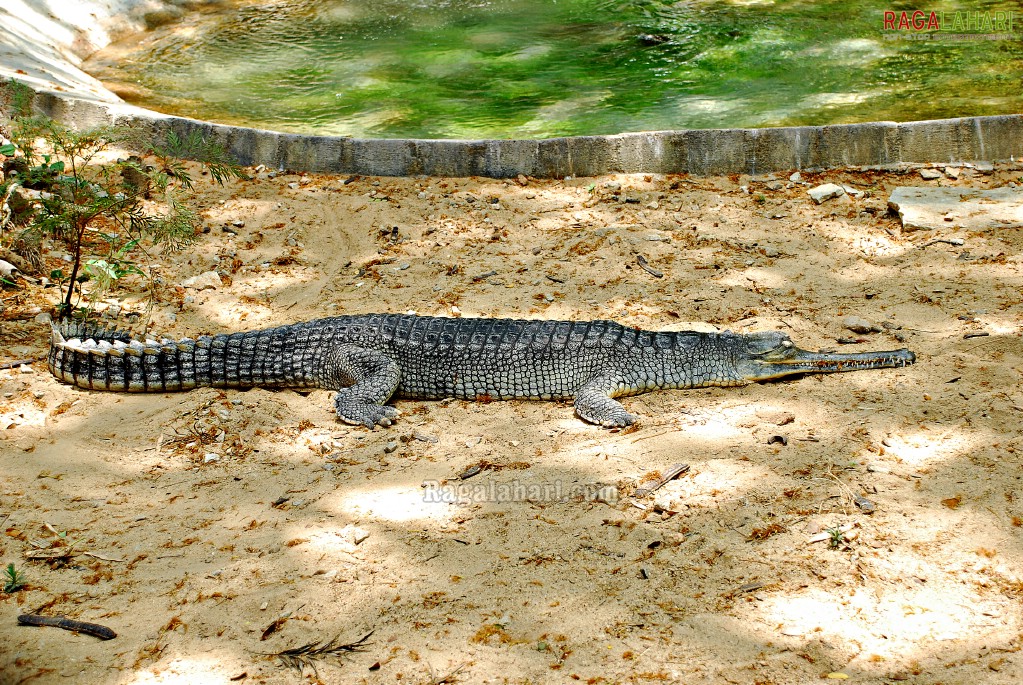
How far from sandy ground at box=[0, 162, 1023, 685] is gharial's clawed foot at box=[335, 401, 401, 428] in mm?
108

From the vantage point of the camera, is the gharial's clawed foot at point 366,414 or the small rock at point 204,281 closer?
the gharial's clawed foot at point 366,414

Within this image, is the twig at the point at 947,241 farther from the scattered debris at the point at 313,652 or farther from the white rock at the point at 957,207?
the scattered debris at the point at 313,652

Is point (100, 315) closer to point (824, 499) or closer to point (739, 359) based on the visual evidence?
point (739, 359)

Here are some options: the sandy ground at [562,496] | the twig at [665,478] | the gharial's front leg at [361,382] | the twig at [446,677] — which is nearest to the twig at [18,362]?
the sandy ground at [562,496]

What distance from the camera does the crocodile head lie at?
16.1 ft

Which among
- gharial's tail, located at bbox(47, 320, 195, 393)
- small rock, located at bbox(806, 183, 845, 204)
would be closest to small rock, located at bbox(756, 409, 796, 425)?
small rock, located at bbox(806, 183, 845, 204)

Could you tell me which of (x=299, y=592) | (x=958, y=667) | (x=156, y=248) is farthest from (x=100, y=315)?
(x=958, y=667)

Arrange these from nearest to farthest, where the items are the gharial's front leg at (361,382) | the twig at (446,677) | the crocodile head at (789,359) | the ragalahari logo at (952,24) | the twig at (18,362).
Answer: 1. the twig at (446,677)
2. the crocodile head at (789,359)
3. the gharial's front leg at (361,382)
4. the twig at (18,362)
5. the ragalahari logo at (952,24)

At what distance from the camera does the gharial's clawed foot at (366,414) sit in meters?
4.97

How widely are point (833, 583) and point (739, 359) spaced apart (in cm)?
197

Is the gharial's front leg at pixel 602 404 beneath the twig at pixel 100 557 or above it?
beneath

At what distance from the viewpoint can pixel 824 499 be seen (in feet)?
12.5

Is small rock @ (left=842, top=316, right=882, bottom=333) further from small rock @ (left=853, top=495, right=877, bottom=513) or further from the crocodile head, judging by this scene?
small rock @ (left=853, top=495, right=877, bottom=513)

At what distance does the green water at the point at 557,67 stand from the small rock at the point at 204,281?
8.74 ft
